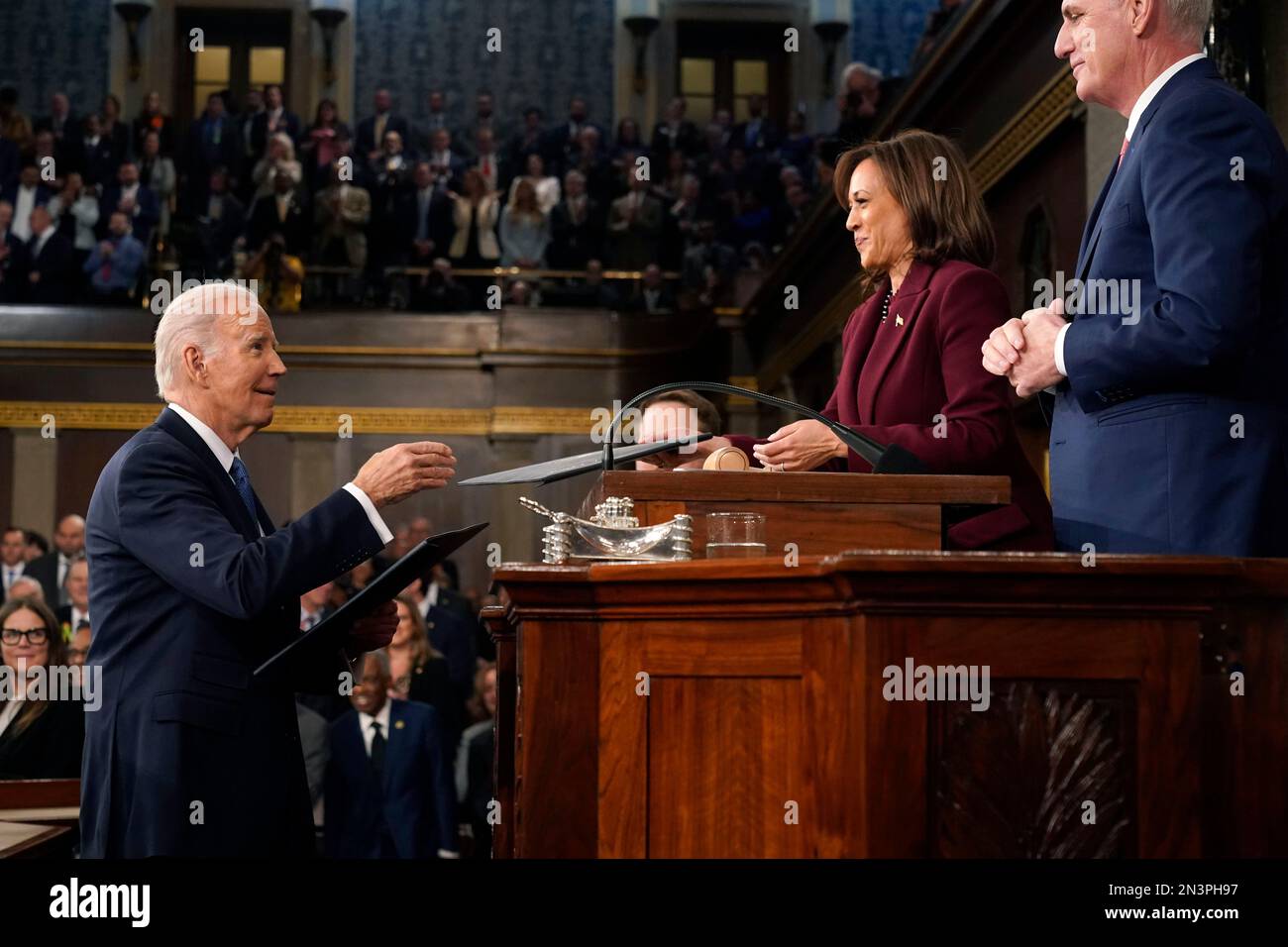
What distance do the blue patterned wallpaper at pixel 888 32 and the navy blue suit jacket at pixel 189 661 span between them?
1462 cm

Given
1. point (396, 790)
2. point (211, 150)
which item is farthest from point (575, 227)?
point (396, 790)

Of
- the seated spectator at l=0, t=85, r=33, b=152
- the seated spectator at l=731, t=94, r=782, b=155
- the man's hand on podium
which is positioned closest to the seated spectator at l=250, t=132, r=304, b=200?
the seated spectator at l=0, t=85, r=33, b=152

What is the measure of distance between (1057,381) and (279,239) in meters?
10.8

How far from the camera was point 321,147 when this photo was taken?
524 inches

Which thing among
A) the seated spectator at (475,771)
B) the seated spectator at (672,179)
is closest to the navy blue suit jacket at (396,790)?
the seated spectator at (475,771)

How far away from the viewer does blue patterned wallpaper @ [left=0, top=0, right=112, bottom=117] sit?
16281mm

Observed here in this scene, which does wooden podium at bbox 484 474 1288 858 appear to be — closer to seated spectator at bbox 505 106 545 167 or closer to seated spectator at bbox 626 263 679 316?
seated spectator at bbox 626 263 679 316

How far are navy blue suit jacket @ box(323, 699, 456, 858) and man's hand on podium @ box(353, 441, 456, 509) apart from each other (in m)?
3.53

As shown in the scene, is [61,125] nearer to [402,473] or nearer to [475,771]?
[475,771]

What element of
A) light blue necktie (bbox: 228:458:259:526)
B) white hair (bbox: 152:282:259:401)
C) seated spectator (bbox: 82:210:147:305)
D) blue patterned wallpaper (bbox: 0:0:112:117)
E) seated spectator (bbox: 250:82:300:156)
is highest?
blue patterned wallpaper (bbox: 0:0:112:117)

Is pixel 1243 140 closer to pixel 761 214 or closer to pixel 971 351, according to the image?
pixel 971 351

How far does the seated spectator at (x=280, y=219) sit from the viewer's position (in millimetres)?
12641

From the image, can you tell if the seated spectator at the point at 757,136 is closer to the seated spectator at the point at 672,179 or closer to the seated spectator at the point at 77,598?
the seated spectator at the point at 672,179
